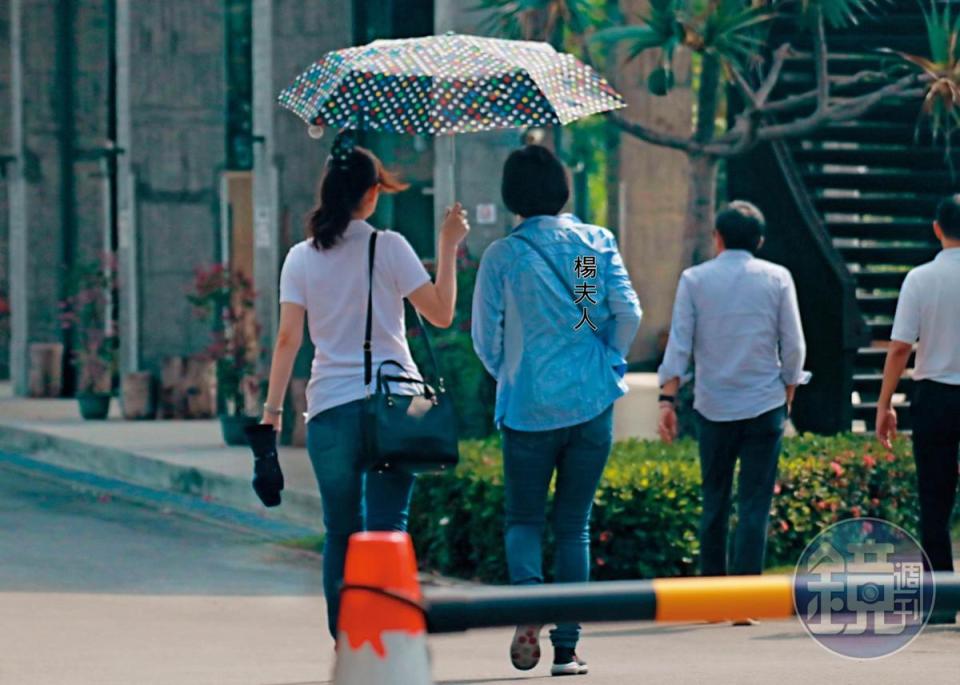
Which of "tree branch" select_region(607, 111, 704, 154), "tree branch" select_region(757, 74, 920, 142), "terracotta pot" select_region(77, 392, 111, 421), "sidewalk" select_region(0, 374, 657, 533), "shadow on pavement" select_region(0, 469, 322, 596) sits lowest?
"terracotta pot" select_region(77, 392, 111, 421)

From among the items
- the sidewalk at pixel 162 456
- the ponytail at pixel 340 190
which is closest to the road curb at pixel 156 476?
the sidewalk at pixel 162 456

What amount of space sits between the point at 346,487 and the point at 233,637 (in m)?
1.84

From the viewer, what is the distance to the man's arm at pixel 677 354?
8.75m

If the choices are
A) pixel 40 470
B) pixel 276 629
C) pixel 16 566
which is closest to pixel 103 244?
pixel 40 470

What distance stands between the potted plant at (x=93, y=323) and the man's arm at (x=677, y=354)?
1232 cm

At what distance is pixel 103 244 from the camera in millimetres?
24812

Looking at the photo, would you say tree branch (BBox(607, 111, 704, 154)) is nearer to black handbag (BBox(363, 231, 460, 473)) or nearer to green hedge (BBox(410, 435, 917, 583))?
green hedge (BBox(410, 435, 917, 583))

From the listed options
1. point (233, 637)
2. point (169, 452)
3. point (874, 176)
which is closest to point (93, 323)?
point (169, 452)

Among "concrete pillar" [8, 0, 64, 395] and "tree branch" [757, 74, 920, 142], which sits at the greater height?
"tree branch" [757, 74, 920, 142]

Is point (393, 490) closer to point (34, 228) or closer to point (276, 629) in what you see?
point (276, 629)

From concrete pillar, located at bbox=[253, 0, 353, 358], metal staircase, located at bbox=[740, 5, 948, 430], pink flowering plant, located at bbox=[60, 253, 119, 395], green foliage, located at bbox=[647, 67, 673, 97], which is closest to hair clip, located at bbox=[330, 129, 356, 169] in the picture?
green foliage, located at bbox=[647, 67, 673, 97]

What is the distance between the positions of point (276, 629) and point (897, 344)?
2.77m

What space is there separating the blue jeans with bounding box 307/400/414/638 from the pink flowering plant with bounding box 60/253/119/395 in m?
13.9

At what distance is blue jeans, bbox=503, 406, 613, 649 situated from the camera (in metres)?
7.42
